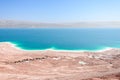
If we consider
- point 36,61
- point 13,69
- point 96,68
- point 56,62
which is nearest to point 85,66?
point 96,68

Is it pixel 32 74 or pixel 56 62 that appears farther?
pixel 56 62

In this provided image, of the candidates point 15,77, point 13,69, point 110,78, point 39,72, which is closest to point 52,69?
point 39,72

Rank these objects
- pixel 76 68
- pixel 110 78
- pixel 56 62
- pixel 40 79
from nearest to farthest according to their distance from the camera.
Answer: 1. pixel 110 78
2. pixel 40 79
3. pixel 76 68
4. pixel 56 62

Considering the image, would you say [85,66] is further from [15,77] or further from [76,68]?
[15,77]

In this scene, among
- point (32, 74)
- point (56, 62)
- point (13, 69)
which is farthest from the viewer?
point (56, 62)

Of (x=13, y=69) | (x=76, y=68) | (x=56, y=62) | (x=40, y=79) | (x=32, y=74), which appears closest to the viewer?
(x=40, y=79)

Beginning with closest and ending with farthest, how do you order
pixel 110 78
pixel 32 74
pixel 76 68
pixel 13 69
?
pixel 110 78, pixel 32 74, pixel 13 69, pixel 76 68

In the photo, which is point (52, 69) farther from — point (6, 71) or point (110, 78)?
point (110, 78)

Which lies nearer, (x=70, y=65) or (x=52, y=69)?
(x=52, y=69)

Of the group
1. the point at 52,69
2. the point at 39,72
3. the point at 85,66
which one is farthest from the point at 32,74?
the point at 85,66
